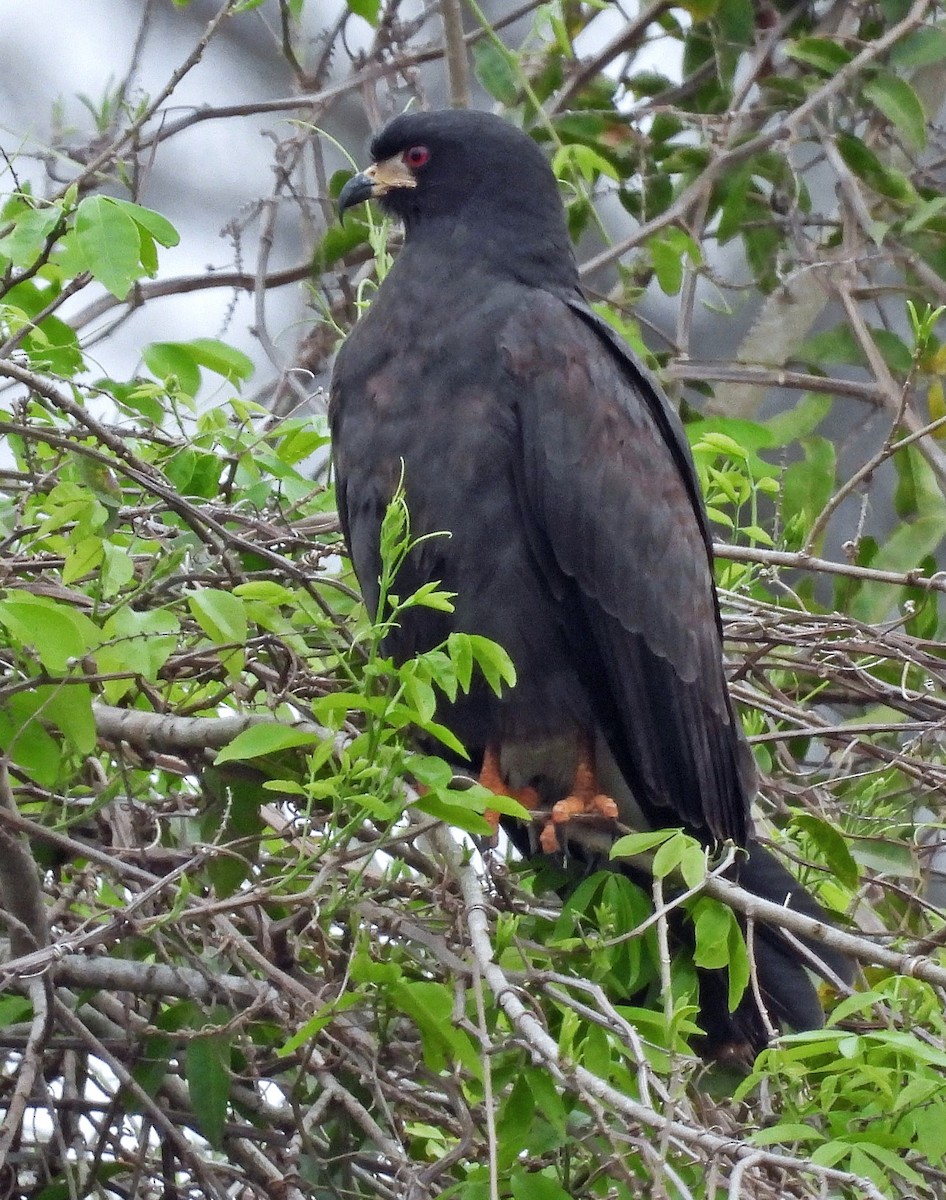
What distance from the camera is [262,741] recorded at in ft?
7.91

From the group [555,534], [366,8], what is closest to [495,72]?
[366,8]

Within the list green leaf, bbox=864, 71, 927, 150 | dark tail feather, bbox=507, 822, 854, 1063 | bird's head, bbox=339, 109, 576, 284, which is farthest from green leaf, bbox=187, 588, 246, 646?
green leaf, bbox=864, 71, 927, 150

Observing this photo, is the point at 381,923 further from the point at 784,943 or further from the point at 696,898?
the point at 784,943

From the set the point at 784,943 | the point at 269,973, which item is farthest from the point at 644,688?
the point at 269,973

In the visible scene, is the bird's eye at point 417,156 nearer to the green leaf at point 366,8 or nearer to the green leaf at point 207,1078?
the green leaf at point 366,8

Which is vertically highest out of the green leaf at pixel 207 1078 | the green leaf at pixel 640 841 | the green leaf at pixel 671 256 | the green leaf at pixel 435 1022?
the green leaf at pixel 671 256

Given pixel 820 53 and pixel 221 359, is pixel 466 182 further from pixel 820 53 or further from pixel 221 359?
pixel 820 53

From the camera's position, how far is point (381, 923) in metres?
2.87

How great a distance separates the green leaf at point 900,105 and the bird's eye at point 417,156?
5.49 ft

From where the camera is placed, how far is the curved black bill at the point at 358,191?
430 centimetres

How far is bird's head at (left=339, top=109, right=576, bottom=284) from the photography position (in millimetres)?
4188

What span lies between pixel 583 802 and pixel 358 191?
1.74 m

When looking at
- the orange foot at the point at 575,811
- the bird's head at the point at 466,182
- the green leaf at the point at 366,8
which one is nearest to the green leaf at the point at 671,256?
the bird's head at the point at 466,182

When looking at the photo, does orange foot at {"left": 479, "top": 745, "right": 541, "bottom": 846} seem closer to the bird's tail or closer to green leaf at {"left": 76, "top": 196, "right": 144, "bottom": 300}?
the bird's tail
